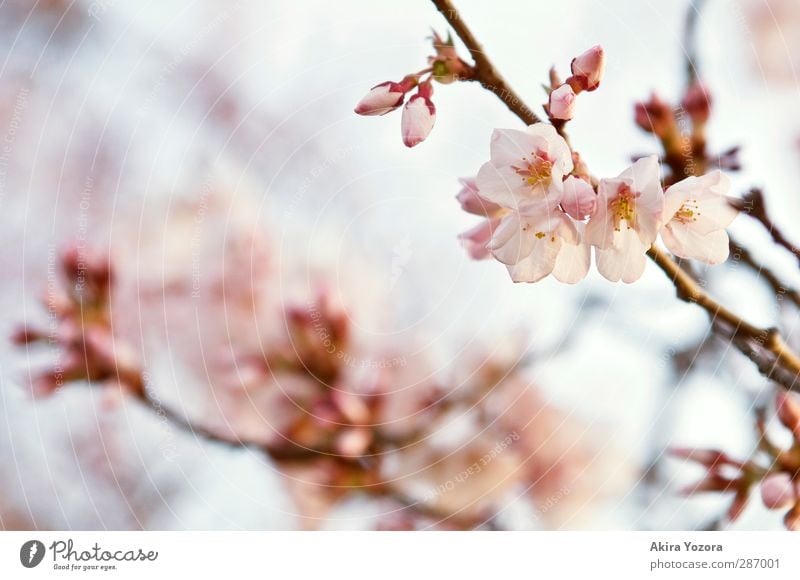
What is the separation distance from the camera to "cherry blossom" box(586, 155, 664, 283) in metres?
0.45

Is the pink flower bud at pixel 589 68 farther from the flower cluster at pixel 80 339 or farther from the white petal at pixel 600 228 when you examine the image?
the flower cluster at pixel 80 339

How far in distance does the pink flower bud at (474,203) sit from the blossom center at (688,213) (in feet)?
0.41

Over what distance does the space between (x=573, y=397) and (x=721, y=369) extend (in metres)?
0.15

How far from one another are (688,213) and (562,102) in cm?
13

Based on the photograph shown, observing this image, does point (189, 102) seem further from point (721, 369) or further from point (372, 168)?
point (721, 369)

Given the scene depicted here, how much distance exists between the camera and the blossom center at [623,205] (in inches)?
17.6

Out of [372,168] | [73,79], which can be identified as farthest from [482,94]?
[73,79]

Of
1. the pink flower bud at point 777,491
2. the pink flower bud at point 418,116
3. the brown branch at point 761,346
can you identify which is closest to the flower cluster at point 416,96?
the pink flower bud at point 418,116

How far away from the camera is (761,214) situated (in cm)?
65

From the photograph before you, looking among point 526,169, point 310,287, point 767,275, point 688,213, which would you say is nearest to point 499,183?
point 526,169
